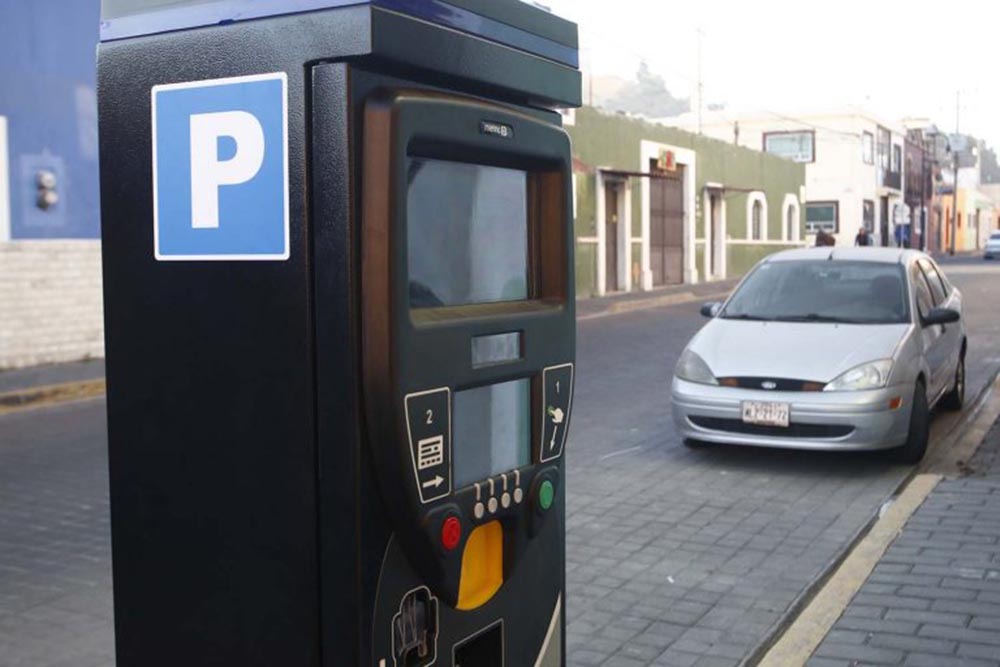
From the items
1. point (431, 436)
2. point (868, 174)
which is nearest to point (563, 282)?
point (431, 436)

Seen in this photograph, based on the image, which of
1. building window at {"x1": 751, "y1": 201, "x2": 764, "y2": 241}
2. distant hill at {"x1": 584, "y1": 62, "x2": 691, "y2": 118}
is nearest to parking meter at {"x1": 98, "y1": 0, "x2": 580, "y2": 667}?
building window at {"x1": 751, "y1": 201, "x2": 764, "y2": 241}

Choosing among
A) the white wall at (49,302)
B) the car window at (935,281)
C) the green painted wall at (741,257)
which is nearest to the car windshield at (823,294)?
the car window at (935,281)

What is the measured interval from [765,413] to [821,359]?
1.85 ft

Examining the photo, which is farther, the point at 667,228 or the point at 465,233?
the point at 667,228

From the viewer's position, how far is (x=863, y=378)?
8062 millimetres

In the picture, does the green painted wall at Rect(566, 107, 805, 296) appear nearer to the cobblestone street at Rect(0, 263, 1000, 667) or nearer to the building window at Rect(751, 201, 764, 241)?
the building window at Rect(751, 201, 764, 241)

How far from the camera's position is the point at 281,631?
2.39m

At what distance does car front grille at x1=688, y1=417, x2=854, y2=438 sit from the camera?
8.01 metres

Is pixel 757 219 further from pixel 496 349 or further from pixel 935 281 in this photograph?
pixel 496 349

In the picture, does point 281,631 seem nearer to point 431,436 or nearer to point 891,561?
point 431,436

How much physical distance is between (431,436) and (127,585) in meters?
0.78

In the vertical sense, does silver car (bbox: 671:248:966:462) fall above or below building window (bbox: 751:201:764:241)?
below

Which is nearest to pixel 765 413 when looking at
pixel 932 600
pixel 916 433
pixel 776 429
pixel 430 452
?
pixel 776 429

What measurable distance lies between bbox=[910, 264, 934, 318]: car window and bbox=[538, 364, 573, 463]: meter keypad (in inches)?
270
